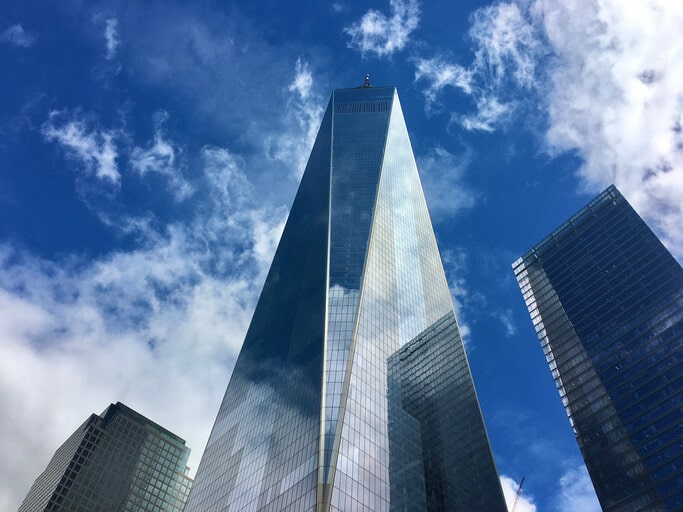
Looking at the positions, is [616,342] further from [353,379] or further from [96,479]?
[96,479]

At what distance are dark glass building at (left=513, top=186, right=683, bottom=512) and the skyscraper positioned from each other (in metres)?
22.7

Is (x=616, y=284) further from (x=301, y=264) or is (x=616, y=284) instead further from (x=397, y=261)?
(x=301, y=264)

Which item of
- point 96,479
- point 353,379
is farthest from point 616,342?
point 96,479

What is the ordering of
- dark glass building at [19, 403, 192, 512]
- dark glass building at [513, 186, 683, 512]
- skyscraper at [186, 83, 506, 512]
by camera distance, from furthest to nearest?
dark glass building at [19, 403, 192, 512] < dark glass building at [513, 186, 683, 512] < skyscraper at [186, 83, 506, 512]

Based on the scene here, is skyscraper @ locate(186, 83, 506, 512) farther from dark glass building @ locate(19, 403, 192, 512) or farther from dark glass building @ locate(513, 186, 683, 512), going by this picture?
dark glass building @ locate(19, 403, 192, 512)

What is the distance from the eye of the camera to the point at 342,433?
79188 mm

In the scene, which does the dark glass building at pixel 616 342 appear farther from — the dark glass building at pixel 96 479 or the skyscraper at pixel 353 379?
the dark glass building at pixel 96 479

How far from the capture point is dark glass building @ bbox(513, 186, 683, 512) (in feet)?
331

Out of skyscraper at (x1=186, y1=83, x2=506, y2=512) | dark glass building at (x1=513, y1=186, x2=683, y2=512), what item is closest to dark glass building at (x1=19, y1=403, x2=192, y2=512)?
skyscraper at (x1=186, y1=83, x2=506, y2=512)

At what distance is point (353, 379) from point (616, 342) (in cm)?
6276

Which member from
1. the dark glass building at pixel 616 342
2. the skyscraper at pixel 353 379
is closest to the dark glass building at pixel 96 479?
the skyscraper at pixel 353 379

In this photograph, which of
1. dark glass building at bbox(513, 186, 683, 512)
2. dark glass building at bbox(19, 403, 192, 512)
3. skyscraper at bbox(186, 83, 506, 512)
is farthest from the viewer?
dark glass building at bbox(19, 403, 192, 512)

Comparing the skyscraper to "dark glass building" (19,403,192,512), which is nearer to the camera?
the skyscraper

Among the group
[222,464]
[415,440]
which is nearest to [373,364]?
[415,440]
